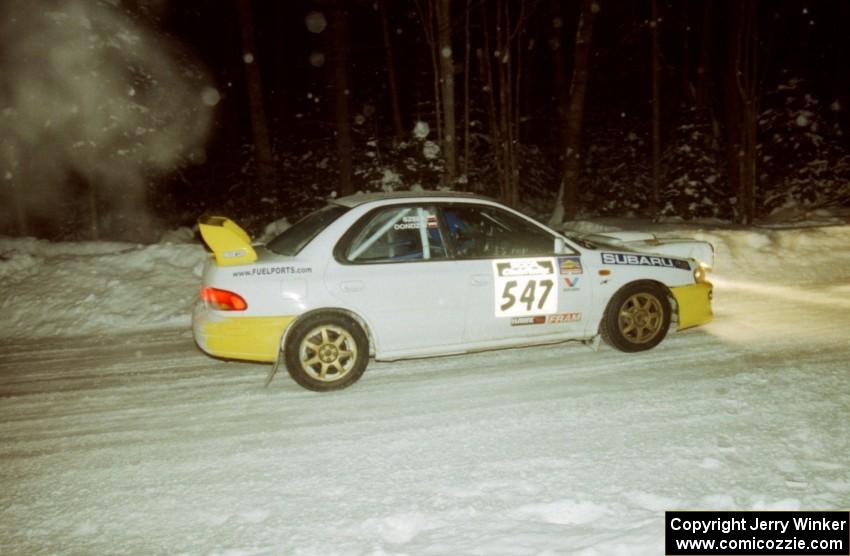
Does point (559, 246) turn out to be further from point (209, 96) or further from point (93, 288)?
point (209, 96)

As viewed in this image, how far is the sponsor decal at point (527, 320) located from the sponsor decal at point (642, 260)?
0.83 meters

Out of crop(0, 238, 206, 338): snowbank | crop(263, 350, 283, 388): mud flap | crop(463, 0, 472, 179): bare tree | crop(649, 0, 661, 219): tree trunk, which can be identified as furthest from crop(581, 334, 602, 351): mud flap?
crop(649, 0, 661, 219): tree trunk

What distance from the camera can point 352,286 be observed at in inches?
202

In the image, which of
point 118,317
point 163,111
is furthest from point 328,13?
point 118,317

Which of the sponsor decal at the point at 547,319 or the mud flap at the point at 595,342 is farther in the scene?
the mud flap at the point at 595,342

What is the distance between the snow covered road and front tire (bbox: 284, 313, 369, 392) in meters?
0.16

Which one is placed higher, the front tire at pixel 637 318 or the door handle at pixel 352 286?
the door handle at pixel 352 286

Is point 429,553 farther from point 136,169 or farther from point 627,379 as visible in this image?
point 136,169

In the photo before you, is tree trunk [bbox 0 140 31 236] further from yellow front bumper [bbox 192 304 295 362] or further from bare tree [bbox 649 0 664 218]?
bare tree [bbox 649 0 664 218]

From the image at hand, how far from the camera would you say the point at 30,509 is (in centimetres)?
351

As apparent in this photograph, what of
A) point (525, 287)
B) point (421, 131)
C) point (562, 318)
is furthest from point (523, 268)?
point (421, 131)

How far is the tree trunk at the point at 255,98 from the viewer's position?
16812 mm

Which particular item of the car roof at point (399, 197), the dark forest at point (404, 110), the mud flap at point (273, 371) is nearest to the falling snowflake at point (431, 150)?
the dark forest at point (404, 110)

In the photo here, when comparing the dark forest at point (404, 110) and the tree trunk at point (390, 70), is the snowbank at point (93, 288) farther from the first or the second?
the tree trunk at point (390, 70)
